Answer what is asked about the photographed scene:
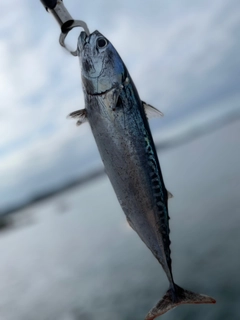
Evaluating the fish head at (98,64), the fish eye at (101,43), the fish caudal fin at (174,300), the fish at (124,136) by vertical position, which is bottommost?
the fish caudal fin at (174,300)

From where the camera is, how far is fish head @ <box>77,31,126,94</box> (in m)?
3.11

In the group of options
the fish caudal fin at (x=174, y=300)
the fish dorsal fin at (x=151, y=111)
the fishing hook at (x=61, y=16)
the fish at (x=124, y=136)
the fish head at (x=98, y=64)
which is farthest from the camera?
the fish caudal fin at (x=174, y=300)

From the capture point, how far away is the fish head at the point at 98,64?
3.11 metres

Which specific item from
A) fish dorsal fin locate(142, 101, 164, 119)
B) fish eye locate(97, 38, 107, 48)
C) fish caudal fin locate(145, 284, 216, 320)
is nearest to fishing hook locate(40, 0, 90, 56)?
fish eye locate(97, 38, 107, 48)

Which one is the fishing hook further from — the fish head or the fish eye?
the fish eye

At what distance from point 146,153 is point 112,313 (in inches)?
357

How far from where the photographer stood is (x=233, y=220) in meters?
14.2

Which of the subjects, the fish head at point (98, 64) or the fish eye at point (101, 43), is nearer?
the fish head at point (98, 64)

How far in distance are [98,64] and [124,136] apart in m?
0.78

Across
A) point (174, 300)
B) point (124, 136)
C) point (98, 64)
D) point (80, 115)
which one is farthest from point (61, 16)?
point (174, 300)

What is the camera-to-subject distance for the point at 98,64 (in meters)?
3.20

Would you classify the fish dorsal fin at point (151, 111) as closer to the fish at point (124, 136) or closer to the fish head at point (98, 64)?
the fish at point (124, 136)

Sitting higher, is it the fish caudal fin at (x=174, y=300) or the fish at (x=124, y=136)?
the fish at (x=124, y=136)

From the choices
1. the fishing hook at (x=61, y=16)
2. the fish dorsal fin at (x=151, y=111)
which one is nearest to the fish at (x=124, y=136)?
the fish dorsal fin at (x=151, y=111)
